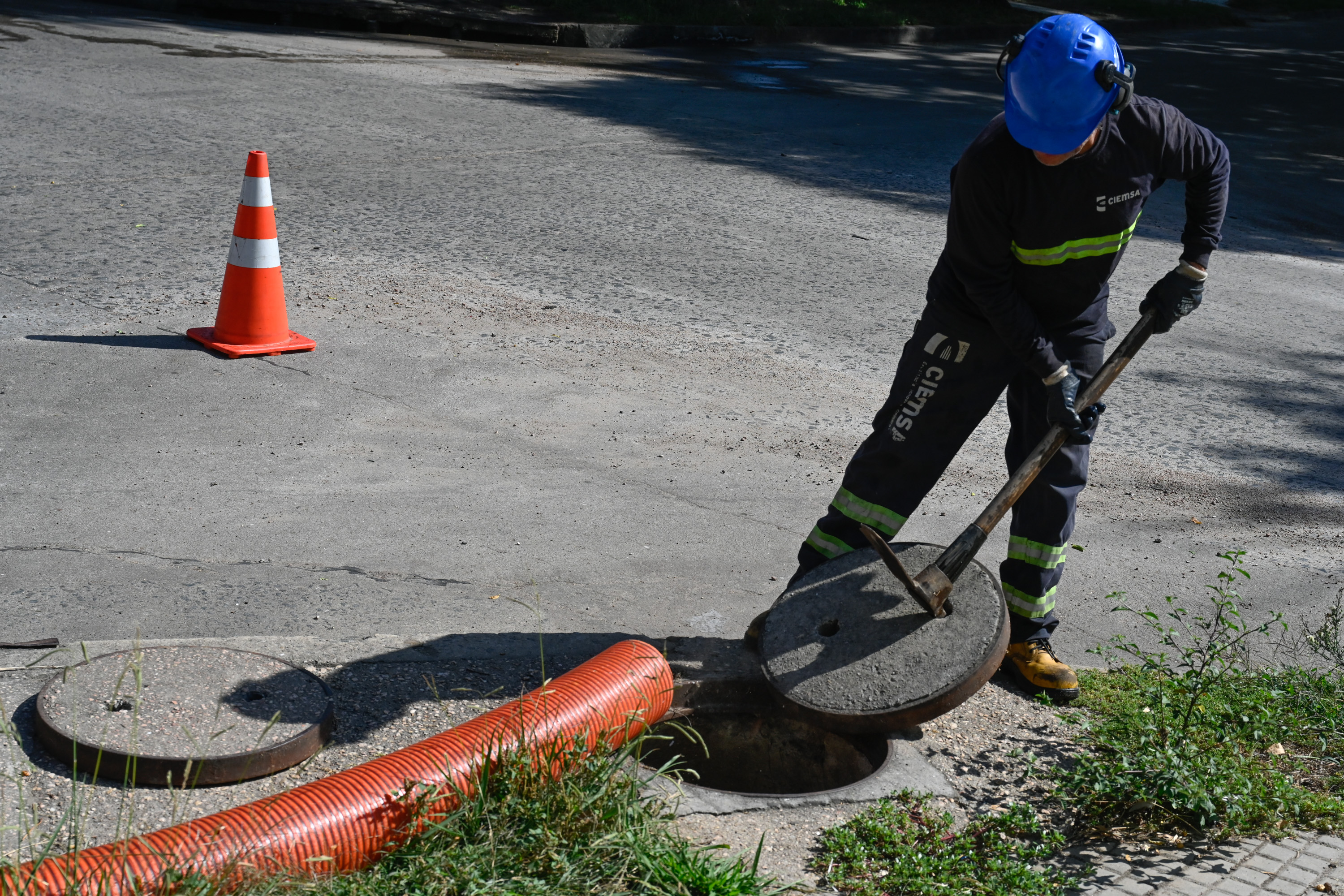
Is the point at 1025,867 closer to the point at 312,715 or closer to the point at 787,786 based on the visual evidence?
the point at 787,786

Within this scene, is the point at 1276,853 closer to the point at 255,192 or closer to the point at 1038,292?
the point at 1038,292

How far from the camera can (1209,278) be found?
7789 mm

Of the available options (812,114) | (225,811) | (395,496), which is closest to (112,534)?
(395,496)

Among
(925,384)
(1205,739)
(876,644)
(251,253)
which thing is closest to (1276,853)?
(1205,739)

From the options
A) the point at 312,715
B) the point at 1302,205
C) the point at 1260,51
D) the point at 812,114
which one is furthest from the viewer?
the point at 1260,51

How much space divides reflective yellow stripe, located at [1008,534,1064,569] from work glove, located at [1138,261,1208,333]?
64 centimetres

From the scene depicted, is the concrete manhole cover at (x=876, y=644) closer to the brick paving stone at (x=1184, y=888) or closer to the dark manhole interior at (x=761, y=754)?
the dark manhole interior at (x=761, y=754)

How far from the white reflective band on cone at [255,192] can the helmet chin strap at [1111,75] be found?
3.47m

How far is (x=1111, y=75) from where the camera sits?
2.80 metres

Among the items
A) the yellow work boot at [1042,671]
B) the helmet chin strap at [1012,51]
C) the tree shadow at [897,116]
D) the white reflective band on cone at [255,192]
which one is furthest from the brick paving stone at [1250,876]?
the tree shadow at [897,116]

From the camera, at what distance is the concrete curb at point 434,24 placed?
15070 mm

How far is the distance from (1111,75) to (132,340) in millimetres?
4143

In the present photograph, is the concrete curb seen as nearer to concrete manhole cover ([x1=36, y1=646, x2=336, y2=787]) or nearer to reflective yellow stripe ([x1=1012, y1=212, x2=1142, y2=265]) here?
reflective yellow stripe ([x1=1012, y1=212, x2=1142, y2=265])

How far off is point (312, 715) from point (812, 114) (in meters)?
10.2
